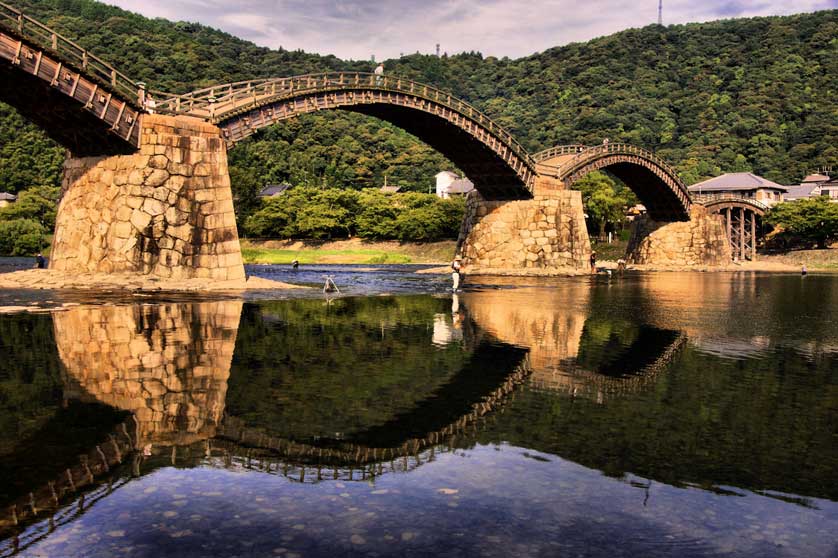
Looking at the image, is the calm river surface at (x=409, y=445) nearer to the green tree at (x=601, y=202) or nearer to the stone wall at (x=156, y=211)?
the stone wall at (x=156, y=211)

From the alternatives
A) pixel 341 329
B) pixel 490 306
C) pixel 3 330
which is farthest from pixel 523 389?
pixel 490 306

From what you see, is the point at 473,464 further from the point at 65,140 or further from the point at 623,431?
the point at 65,140

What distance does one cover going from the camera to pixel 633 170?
78688 millimetres

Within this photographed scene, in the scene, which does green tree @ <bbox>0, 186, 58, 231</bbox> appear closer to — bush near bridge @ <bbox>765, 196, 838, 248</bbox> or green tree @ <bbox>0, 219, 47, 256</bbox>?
green tree @ <bbox>0, 219, 47, 256</bbox>

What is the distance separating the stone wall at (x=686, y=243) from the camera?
87.4 meters

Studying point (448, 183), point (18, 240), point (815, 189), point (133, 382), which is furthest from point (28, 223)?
point (815, 189)

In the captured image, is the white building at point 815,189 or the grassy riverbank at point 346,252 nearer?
the grassy riverbank at point 346,252

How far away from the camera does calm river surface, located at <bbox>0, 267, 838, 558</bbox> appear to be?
21.5 ft

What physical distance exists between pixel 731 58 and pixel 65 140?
571 feet

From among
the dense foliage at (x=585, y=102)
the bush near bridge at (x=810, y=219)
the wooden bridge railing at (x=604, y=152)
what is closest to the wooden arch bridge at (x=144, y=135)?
the wooden bridge railing at (x=604, y=152)

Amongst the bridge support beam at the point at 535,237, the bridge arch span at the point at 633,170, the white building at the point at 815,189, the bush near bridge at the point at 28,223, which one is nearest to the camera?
the bridge support beam at the point at 535,237

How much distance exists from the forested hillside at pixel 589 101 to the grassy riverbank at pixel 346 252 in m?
11.7

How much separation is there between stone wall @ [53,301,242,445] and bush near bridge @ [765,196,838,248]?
88758mm

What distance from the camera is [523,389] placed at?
12.8 m
